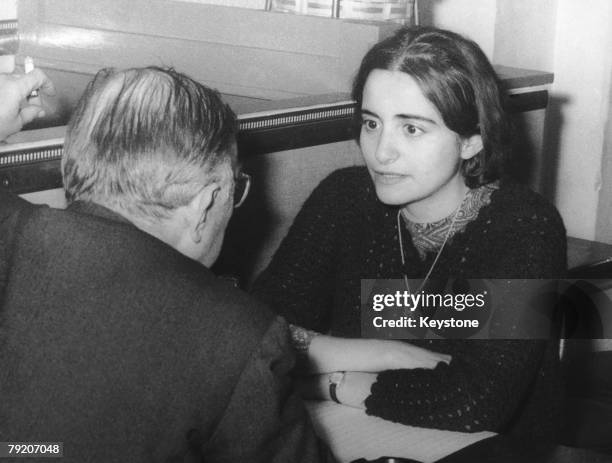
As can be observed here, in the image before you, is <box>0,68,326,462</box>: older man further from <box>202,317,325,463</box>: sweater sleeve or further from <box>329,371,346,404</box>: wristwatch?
<box>329,371,346,404</box>: wristwatch

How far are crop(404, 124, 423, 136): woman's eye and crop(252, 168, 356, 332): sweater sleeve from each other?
25 centimetres

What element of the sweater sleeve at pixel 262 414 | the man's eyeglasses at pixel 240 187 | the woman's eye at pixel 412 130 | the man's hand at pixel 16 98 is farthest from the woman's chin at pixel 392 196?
the sweater sleeve at pixel 262 414

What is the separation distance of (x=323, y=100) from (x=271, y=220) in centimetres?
29

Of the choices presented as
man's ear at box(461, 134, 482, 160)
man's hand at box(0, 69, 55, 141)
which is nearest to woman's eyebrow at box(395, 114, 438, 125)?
man's ear at box(461, 134, 482, 160)

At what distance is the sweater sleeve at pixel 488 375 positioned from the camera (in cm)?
135

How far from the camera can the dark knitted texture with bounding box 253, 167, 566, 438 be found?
1.38 meters

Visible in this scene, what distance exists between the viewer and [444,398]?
4.51ft

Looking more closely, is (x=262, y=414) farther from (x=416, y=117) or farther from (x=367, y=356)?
(x=416, y=117)

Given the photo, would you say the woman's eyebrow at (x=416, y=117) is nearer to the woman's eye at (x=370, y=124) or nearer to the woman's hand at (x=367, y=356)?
the woman's eye at (x=370, y=124)

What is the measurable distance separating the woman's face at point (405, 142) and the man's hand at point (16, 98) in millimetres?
571

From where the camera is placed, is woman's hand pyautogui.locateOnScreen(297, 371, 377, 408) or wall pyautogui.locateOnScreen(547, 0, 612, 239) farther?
wall pyautogui.locateOnScreen(547, 0, 612, 239)

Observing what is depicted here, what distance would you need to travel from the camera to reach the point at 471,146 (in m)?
1.59

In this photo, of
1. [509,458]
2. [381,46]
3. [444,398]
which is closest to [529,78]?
[381,46]

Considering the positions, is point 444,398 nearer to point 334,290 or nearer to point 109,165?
point 334,290
